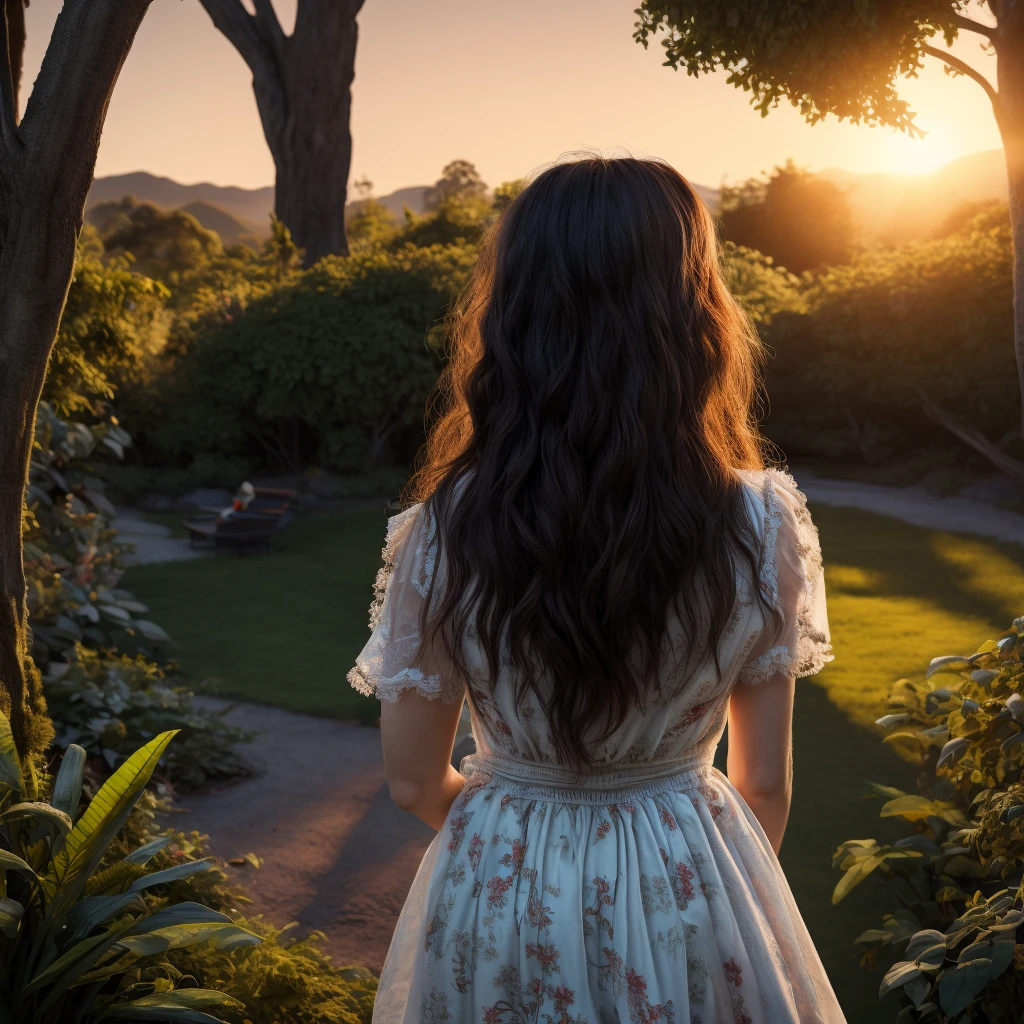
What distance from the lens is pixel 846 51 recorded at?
3.75 metres

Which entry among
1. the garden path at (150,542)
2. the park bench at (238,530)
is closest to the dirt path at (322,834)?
the garden path at (150,542)

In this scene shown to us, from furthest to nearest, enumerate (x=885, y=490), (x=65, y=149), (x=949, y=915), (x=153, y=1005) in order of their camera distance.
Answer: (x=885, y=490) < (x=949, y=915) < (x=65, y=149) < (x=153, y=1005)

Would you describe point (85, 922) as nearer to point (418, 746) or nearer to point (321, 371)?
point (418, 746)

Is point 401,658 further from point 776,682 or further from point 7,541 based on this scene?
point 7,541

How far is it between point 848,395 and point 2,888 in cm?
1360

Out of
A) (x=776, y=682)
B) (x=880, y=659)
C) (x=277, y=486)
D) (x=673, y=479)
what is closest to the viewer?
(x=673, y=479)

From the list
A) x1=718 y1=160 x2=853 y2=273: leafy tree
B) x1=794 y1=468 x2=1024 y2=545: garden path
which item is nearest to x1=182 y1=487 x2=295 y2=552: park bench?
x1=794 y1=468 x2=1024 y2=545: garden path

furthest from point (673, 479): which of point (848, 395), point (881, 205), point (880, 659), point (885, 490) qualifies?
point (881, 205)

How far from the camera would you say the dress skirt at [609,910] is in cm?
151

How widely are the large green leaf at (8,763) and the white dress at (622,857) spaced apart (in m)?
1.06

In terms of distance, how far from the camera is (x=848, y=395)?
1417 cm

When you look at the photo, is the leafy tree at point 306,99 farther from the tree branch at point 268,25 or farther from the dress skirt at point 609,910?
the dress skirt at point 609,910

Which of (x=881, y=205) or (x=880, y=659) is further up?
(x=881, y=205)

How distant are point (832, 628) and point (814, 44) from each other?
430cm
